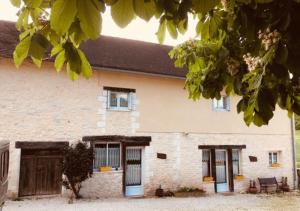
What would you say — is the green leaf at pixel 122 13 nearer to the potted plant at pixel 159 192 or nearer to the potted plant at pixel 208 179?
the potted plant at pixel 159 192

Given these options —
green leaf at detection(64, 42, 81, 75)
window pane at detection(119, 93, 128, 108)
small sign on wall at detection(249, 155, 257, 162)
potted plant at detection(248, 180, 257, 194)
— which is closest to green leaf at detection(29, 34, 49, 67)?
green leaf at detection(64, 42, 81, 75)

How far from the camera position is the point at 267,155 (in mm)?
18641

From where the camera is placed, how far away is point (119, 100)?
15.4 meters

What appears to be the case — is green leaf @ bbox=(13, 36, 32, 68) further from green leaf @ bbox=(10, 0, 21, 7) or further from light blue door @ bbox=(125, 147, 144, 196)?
light blue door @ bbox=(125, 147, 144, 196)

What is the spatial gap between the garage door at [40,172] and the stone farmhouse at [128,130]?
0.13 ft

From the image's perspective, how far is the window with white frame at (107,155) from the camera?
14.6m

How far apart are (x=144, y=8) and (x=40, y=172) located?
44.7 ft

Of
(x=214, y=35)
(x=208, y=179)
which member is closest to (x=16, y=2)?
(x=214, y=35)

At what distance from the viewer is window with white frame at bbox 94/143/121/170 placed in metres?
14.6

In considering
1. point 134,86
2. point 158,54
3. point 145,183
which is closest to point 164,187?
point 145,183

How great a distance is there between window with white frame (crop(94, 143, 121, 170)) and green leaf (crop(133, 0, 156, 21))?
13.7 meters

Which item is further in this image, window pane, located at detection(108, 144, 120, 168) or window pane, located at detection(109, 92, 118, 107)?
window pane, located at detection(109, 92, 118, 107)

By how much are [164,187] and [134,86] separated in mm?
5046

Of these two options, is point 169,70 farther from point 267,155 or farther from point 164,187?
point 267,155
